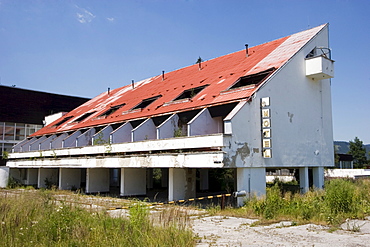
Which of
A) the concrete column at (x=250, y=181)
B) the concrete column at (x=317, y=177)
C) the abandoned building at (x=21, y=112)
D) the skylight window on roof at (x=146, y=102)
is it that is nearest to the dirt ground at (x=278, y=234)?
the concrete column at (x=250, y=181)

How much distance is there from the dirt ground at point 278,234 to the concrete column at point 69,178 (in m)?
21.0

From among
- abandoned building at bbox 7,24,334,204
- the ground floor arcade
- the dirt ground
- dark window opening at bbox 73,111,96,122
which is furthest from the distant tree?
the dirt ground

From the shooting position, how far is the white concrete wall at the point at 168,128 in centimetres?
2056

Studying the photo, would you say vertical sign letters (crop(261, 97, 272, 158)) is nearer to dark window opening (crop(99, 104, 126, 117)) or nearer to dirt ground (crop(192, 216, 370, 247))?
dirt ground (crop(192, 216, 370, 247))

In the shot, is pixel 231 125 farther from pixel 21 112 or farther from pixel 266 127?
pixel 21 112

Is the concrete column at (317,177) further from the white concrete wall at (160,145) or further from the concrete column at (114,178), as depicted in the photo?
the concrete column at (114,178)

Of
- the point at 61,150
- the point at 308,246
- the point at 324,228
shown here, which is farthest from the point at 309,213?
the point at 61,150

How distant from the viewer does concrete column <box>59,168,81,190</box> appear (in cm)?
3117

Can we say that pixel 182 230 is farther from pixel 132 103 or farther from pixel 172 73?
pixel 172 73

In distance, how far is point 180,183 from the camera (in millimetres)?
21094

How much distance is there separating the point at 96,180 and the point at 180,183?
399 inches

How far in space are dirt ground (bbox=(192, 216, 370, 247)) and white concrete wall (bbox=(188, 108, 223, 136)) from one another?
649 centimetres

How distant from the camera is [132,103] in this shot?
29.7m

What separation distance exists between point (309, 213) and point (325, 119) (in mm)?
12068
